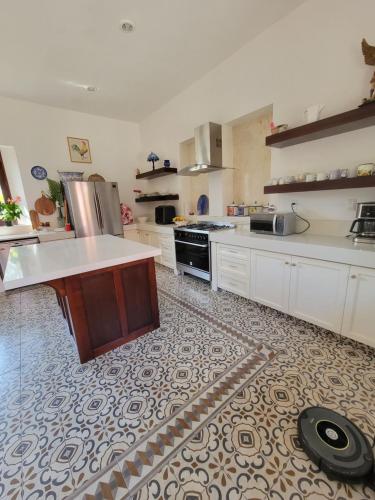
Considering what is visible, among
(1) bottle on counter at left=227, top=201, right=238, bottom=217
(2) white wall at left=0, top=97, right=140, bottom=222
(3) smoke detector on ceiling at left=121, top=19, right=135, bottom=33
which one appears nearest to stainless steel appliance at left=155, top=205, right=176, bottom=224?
(2) white wall at left=0, top=97, right=140, bottom=222

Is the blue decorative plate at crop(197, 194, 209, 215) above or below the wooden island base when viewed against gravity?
above

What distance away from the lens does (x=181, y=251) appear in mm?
3455

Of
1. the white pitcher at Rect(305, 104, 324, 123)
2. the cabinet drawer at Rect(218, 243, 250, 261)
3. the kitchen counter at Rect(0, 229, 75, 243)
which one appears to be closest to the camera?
the white pitcher at Rect(305, 104, 324, 123)

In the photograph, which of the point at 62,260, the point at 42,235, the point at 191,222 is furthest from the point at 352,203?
the point at 42,235

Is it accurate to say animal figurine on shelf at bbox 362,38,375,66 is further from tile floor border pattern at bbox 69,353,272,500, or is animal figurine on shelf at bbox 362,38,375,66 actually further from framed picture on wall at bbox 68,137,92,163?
framed picture on wall at bbox 68,137,92,163

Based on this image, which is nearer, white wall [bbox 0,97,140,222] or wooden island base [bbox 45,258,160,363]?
wooden island base [bbox 45,258,160,363]

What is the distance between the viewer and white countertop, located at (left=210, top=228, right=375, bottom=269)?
1588 millimetres

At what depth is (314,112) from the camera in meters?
1.97

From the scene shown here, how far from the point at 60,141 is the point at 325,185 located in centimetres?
436

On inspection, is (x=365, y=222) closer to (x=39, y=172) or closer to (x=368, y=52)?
(x=368, y=52)

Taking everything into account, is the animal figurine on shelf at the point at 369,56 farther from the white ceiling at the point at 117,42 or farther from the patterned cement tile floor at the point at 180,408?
the patterned cement tile floor at the point at 180,408

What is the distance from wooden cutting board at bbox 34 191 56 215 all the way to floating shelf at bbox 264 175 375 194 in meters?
3.77

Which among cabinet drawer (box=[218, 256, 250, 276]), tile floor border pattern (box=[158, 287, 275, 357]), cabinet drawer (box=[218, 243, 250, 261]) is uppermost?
cabinet drawer (box=[218, 243, 250, 261])

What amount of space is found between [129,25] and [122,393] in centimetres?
336
